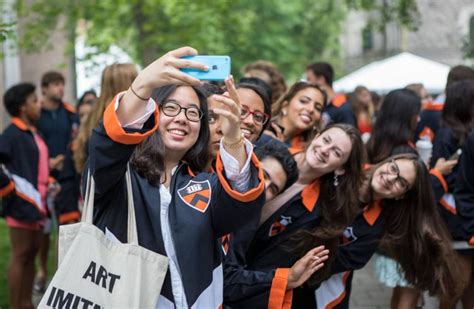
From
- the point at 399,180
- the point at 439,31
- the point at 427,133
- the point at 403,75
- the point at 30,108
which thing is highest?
the point at 30,108

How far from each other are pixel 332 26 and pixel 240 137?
37.6 metres

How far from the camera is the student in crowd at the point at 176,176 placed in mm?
2891

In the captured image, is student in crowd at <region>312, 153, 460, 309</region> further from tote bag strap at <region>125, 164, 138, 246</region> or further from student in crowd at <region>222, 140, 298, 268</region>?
tote bag strap at <region>125, 164, 138, 246</region>

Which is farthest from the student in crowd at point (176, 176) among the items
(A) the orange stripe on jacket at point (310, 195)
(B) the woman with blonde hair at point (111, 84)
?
(B) the woman with blonde hair at point (111, 84)

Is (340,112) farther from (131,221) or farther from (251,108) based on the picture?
(131,221)

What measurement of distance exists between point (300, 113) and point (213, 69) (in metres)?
3.52

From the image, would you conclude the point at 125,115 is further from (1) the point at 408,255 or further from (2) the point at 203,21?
(2) the point at 203,21

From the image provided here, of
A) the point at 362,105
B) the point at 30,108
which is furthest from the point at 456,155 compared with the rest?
the point at 362,105

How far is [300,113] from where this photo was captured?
628 cm

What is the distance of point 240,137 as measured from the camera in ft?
9.73

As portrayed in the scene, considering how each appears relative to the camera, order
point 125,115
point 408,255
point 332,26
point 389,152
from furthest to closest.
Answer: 1. point 332,26
2. point 389,152
3. point 408,255
4. point 125,115

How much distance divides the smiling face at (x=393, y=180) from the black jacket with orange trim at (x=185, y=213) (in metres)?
2.16

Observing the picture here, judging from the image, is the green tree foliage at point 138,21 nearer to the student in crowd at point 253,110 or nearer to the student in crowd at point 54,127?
the student in crowd at point 54,127

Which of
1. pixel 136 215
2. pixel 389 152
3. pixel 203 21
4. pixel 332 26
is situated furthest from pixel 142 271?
pixel 332 26
